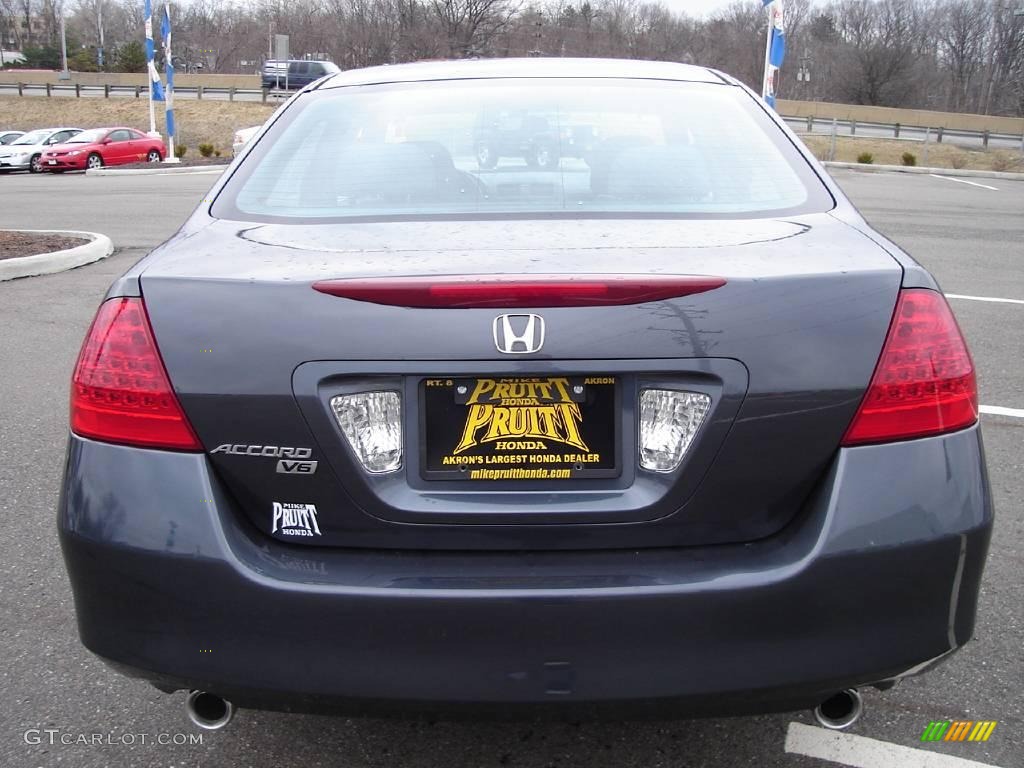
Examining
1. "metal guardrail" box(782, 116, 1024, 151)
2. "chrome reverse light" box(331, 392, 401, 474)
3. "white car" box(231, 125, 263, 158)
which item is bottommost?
"chrome reverse light" box(331, 392, 401, 474)

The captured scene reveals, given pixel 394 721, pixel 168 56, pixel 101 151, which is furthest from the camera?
pixel 101 151

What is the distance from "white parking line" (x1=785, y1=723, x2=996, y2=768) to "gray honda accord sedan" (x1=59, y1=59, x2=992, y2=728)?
59 centimetres

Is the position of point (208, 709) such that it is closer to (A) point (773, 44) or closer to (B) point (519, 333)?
(B) point (519, 333)

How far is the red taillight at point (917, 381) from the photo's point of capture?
1946mm

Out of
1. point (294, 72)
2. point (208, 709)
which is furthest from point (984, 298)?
point (294, 72)

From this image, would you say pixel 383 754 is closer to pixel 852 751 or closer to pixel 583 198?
pixel 852 751

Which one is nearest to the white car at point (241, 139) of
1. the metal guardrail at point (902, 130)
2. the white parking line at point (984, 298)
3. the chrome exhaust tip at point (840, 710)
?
the chrome exhaust tip at point (840, 710)

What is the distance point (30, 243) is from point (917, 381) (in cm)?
1042

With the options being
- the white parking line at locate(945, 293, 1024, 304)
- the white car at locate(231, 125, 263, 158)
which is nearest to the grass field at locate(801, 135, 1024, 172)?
the white car at locate(231, 125, 263, 158)

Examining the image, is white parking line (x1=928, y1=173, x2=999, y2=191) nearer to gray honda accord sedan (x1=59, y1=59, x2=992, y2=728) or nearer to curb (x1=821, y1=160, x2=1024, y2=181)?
curb (x1=821, y1=160, x2=1024, y2=181)

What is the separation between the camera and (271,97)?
52.2 m

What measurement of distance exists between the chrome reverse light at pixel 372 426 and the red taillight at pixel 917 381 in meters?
0.84

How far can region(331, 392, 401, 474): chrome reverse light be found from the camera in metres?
1.92

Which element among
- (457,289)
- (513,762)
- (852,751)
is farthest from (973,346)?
(457,289)
